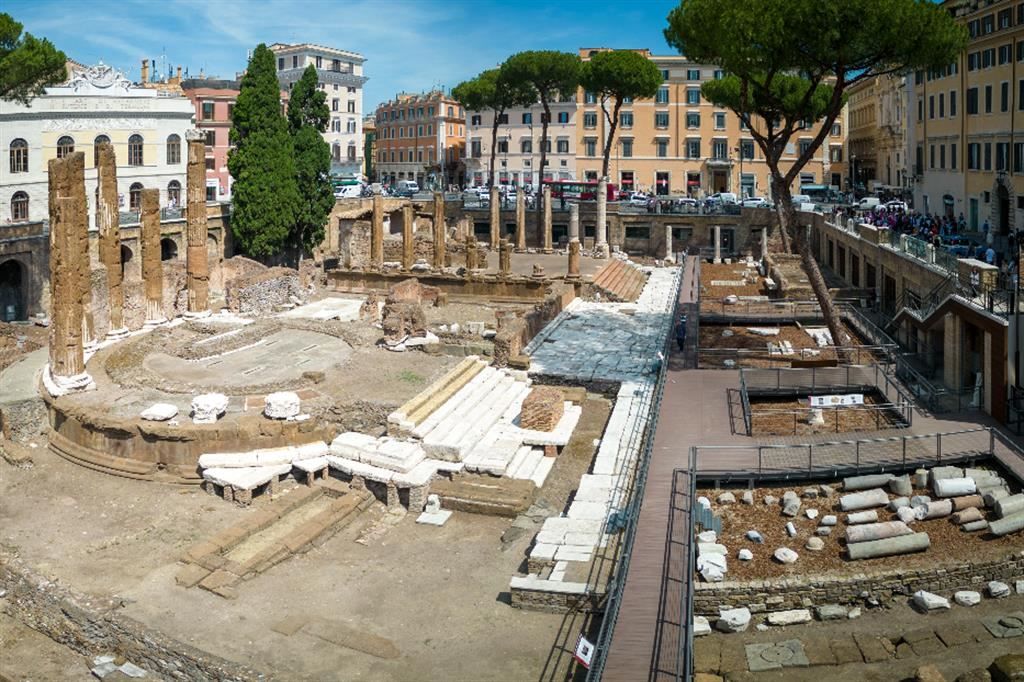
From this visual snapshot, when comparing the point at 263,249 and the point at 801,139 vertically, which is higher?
the point at 801,139

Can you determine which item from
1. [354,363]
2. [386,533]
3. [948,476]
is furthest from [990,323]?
[354,363]

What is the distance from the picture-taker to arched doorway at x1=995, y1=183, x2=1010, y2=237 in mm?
36125

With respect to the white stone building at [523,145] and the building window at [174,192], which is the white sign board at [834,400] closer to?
the building window at [174,192]

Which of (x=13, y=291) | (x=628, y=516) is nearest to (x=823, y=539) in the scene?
(x=628, y=516)

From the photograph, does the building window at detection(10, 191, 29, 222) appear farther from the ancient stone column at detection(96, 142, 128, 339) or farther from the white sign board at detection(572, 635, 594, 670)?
the white sign board at detection(572, 635, 594, 670)

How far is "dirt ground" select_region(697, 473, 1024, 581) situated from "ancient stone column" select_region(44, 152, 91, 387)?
1597 centimetres

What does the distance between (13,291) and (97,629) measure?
30.1 m

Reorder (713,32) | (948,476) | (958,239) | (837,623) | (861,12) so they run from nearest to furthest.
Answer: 1. (837,623)
2. (948,476)
3. (861,12)
4. (713,32)
5. (958,239)

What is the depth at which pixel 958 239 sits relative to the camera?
35.2 m

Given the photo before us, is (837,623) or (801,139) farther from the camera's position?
(801,139)

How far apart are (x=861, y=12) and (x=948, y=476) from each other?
13320 millimetres

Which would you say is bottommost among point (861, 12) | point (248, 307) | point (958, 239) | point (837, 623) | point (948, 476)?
point (837, 623)

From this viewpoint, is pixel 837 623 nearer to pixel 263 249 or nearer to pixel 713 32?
pixel 713 32

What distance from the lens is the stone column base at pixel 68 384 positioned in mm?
24109
